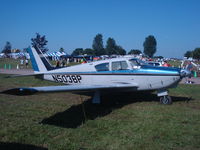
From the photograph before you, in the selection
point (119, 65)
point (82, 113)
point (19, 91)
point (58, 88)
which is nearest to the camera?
point (19, 91)

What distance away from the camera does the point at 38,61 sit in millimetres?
12156

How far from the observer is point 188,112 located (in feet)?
25.5

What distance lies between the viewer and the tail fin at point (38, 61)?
39.8 feet

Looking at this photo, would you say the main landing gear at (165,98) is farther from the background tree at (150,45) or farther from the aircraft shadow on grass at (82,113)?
the background tree at (150,45)

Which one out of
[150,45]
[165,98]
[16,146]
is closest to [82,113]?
[16,146]

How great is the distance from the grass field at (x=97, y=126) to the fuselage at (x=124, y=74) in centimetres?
99

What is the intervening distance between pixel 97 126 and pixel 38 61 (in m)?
7.19

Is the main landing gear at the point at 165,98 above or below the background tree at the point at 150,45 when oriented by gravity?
below

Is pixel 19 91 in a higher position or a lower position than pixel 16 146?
higher

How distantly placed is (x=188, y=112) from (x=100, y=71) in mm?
4146

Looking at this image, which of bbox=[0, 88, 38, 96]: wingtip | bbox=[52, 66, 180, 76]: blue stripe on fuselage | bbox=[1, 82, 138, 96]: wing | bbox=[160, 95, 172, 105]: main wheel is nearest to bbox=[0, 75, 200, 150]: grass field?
bbox=[160, 95, 172, 105]: main wheel

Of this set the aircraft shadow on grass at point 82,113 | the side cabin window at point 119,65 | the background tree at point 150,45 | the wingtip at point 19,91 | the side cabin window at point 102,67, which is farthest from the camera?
the background tree at point 150,45

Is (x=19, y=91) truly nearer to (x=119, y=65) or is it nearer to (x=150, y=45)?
(x=119, y=65)

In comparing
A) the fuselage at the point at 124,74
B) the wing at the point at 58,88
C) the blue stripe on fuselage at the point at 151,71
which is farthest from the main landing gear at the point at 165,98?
the wing at the point at 58,88
